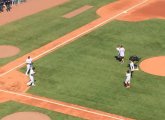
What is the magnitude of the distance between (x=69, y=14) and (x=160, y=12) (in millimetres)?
10463

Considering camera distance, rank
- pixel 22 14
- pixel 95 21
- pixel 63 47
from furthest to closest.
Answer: pixel 22 14
pixel 95 21
pixel 63 47

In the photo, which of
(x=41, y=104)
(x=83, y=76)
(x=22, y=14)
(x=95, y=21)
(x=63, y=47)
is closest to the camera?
(x=41, y=104)

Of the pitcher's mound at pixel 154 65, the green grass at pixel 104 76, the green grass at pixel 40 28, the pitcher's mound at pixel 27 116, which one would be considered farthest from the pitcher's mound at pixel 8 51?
the pitcher's mound at pixel 154 65

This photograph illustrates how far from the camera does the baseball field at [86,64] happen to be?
79.3ft

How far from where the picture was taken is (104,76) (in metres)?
28.3

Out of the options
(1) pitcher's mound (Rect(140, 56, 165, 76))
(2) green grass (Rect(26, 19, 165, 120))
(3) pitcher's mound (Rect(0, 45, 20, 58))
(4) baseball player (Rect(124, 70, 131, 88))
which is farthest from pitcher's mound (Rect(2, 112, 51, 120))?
(3) pitcher's mound (Rect(0, 45, 20, 58))

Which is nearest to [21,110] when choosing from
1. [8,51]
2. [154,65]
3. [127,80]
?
[127,80]

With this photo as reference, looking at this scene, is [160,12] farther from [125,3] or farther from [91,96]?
[91,96]

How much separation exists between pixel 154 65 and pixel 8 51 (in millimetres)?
12467

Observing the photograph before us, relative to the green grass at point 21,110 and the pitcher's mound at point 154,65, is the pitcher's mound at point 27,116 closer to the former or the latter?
the green grass at point 21,110

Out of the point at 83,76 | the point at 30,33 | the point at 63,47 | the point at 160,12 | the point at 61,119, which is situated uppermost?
the point at 160,12

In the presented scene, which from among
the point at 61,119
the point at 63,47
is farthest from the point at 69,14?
the point at 61,119

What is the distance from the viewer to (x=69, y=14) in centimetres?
4438

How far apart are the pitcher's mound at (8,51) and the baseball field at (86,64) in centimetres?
52
